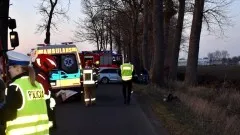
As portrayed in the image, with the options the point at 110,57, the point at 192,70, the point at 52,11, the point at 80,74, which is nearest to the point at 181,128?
the point at 80,74

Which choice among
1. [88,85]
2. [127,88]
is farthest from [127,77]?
[88,85]

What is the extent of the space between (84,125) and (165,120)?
90.1 inches

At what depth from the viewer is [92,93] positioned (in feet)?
68.2

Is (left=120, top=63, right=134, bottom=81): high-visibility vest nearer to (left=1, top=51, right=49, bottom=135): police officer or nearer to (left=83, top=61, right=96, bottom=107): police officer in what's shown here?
(left=83, top=61, right=96, bottom=107): police officer

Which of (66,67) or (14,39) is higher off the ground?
(14,39)

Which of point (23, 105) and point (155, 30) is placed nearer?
point (23, 105)

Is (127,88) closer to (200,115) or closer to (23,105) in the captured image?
(200,115)

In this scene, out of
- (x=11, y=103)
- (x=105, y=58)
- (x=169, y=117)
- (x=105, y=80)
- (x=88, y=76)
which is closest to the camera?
(x=11, y=103)

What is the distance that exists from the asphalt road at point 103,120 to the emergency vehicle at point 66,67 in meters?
1.73

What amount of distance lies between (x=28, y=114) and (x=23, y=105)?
103mm

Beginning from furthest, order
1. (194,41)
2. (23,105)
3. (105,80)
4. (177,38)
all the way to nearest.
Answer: (105,80)
(177,38)
(194,41)
(23,105)

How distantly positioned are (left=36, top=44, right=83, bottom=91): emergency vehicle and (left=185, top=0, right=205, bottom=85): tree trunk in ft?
38.8

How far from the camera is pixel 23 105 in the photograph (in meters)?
5.14

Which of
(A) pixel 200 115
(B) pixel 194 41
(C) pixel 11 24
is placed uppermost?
(B) pixel 194 41
